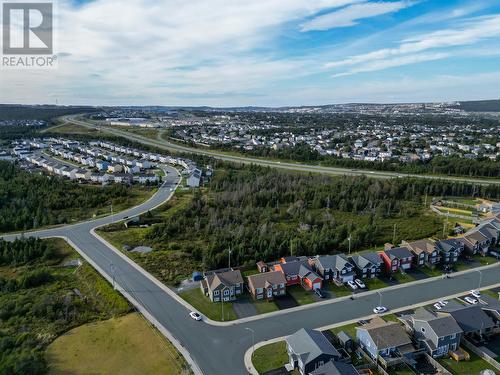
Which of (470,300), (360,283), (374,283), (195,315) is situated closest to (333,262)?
(360,283)

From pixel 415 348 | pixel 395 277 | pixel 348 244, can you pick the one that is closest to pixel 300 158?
pixel 348 244

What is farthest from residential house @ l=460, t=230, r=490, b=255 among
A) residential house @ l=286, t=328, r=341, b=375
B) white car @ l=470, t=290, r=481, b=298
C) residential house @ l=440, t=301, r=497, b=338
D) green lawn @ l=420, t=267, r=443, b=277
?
residential house @ l=286, t=328, r=341, b=375

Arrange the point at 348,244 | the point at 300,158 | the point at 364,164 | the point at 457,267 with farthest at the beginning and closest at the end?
1. the point at 300,158
2. the point at 364,164
3. the point at 348,244
4. the point at 457,267

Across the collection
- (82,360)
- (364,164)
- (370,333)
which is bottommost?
(82,360)

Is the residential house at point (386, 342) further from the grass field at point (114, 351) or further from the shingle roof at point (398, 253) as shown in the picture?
the grass field at point (114, 351)

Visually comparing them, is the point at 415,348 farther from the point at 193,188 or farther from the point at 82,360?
the point at 193,188

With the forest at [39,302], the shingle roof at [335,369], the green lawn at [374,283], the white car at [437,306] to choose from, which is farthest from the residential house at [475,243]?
the forest at [39,302]

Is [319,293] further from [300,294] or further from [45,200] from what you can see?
[45,200]
